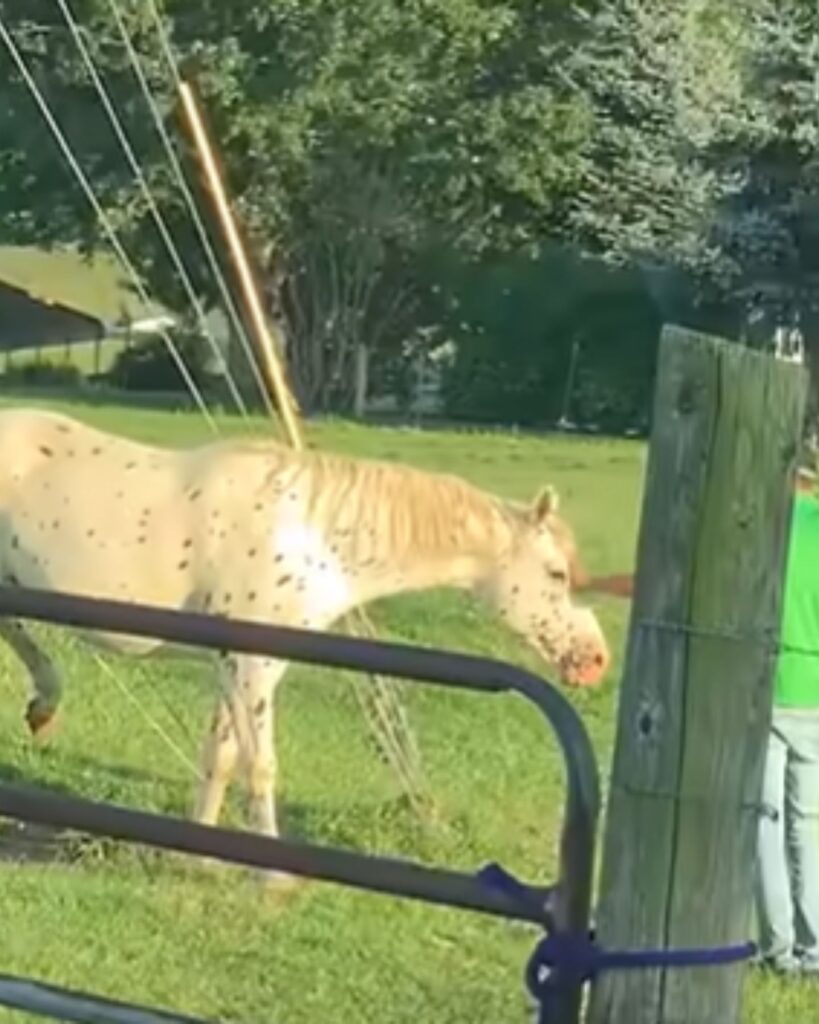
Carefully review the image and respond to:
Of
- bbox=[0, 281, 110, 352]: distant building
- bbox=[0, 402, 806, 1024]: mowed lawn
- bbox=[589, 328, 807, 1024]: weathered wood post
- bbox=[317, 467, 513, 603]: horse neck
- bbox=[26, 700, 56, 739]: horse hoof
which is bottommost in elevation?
bbox=[0, 402, 806, 1024]: mowed lawn

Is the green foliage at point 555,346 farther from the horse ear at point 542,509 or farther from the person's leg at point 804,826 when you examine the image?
the person's leg at point 804,826

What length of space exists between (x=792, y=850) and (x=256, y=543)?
207 cm

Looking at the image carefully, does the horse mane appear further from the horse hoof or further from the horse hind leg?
the horse hoof

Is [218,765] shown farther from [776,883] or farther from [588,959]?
[588,959]

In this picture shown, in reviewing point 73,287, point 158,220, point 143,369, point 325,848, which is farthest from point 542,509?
point 73,287

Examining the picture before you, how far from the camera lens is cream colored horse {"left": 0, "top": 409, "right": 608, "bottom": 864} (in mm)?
8281

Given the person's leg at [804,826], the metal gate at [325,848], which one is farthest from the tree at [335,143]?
the metal gate at [325,848]

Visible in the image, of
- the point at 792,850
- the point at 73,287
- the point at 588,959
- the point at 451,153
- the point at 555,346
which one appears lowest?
the point at 792,850

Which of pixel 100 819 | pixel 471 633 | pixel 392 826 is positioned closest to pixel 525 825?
pixel 392 826

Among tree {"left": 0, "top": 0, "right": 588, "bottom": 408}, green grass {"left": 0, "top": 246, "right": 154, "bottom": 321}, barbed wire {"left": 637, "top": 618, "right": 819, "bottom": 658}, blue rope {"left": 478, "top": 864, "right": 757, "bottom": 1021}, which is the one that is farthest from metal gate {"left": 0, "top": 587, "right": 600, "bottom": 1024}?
green grass {"left": 0, "top": 246, "right": 154, "bottom": 321}

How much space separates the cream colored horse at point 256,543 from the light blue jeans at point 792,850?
5.73 feet

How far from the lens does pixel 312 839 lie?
827 cm

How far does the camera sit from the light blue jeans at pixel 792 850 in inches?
275

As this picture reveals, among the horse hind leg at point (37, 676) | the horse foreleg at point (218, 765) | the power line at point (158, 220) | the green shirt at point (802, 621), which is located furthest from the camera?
the power line at point (158, 220)
